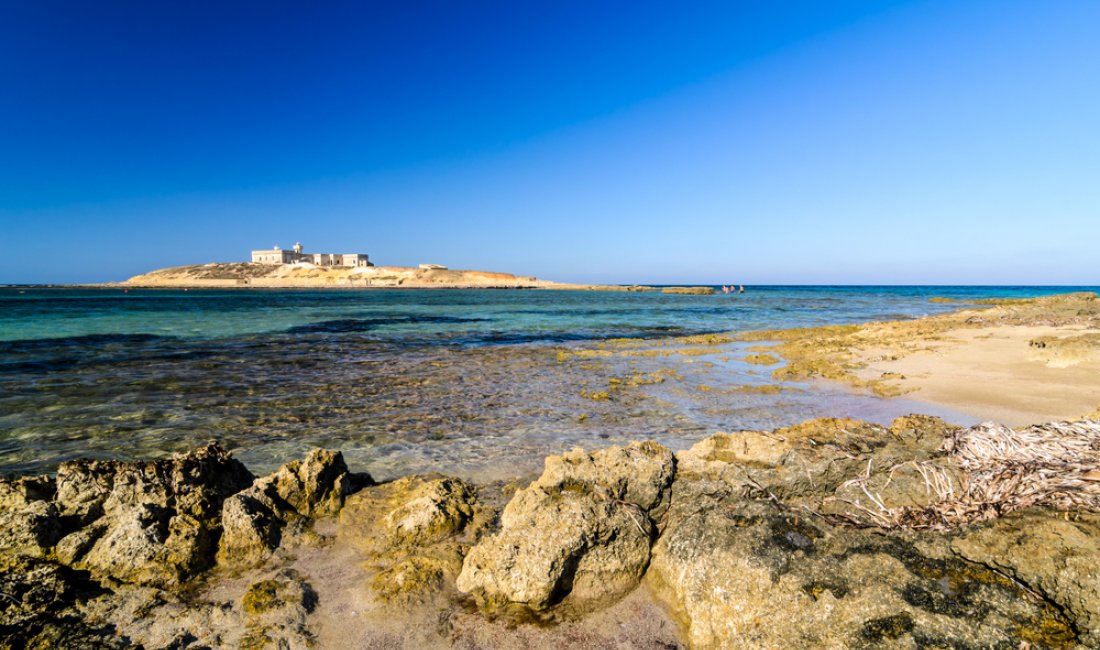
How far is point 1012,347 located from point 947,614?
58.0 ft

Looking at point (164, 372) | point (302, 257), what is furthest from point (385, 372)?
point (302, 257)

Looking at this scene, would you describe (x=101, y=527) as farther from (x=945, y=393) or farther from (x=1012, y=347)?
(x=1012, y=347)

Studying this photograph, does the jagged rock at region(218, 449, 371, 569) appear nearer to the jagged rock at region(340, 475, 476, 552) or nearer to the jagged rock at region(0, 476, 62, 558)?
the jagged rock at region(340, 475, 476, 552)

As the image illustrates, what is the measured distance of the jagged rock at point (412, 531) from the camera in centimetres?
396

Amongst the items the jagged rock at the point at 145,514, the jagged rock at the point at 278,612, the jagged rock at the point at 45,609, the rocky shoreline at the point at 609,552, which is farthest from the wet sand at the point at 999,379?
the jagged rock at the point at 45,609

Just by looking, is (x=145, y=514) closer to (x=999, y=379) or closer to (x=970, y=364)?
(x=999, y=379)

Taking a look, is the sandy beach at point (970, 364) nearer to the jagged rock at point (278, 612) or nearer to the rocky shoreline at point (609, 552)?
the rocky shoreline at point (609, 552)

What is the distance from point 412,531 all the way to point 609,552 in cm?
187

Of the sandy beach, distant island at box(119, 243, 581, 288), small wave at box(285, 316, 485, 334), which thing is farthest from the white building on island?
the sandy beach

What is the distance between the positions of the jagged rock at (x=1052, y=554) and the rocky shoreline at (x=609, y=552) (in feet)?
0.04

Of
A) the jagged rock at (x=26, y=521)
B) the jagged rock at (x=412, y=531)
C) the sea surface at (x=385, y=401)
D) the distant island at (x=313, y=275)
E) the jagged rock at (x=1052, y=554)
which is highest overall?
the distant island at (x=313, y=275)

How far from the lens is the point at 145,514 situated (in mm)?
4320

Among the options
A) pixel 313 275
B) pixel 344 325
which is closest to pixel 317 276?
pixel 313 275

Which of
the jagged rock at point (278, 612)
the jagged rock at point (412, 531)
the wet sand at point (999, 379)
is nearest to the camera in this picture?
the jagged rock at point (278, 612)
